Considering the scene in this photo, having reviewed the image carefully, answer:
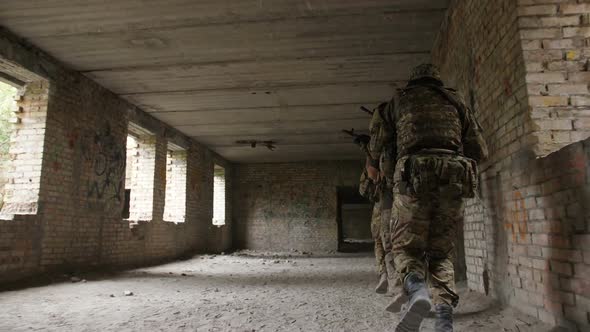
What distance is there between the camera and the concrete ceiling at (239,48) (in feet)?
15.8

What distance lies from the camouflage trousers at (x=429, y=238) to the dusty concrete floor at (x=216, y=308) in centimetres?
50

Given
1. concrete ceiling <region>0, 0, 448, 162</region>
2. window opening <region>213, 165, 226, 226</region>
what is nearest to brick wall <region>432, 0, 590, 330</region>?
concrete ceiling <region>0, 0, 448, 162</region>

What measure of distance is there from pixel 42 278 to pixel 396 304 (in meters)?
4.81

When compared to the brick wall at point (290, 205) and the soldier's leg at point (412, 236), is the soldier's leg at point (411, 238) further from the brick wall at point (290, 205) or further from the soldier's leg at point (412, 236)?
the brick wall at point (290, 205)

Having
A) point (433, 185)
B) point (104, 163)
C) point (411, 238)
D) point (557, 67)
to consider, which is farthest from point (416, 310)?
point (104, 163)

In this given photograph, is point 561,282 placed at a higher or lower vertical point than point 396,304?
higher

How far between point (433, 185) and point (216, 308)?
7.75ft

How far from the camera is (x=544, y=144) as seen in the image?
2639mm

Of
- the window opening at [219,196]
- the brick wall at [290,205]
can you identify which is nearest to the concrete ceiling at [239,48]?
the window opening at [219,196]

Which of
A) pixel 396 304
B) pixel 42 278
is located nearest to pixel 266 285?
pixel 396 304

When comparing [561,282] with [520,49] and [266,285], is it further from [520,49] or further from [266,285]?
[266,285]

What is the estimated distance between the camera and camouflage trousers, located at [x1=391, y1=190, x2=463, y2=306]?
2.63 m

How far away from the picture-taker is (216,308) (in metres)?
3.75

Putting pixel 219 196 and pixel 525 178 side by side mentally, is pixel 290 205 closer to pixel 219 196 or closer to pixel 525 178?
pixel 219 196
